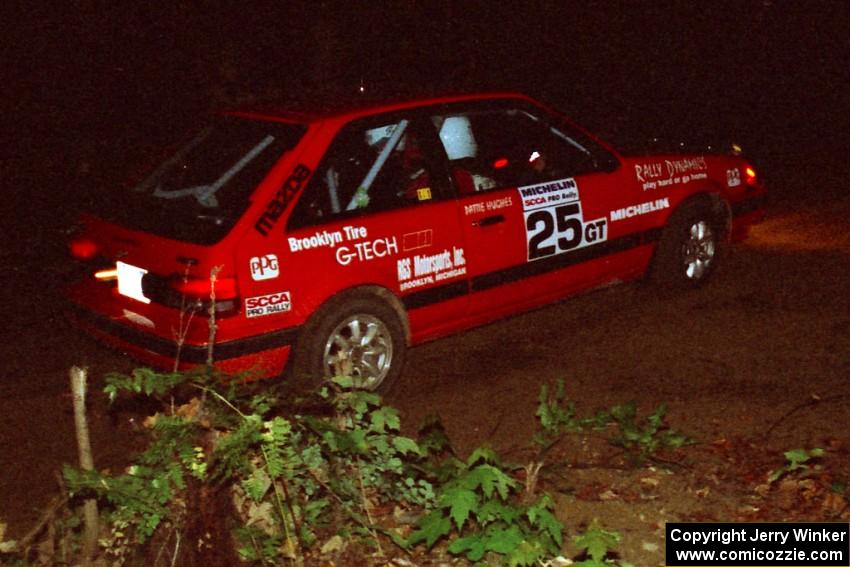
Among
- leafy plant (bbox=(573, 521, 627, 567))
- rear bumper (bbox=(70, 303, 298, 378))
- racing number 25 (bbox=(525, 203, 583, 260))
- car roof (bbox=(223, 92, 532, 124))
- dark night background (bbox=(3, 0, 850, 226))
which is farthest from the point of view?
dark night background (bbox=(3, 0, 850, 226))

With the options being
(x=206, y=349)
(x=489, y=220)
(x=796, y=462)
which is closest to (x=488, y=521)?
(x=796, y=462)

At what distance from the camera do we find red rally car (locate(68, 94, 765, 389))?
518 cm

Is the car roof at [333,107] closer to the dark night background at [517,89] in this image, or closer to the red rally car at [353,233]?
the red rally car at [353,233]

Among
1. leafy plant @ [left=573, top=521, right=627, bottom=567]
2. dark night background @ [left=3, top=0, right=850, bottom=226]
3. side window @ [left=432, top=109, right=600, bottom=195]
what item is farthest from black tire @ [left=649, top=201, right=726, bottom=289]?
leafy plant @ [left=573, top=521, right=627, bottom=567]

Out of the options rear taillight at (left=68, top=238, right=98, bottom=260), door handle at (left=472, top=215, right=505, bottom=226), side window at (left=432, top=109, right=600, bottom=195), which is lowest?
door handle at (left=472, top=215, right=505, bottom=226)

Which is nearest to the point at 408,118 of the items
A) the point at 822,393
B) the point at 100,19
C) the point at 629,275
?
the point at 629,275

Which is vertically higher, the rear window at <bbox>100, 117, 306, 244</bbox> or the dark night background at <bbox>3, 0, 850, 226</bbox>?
the dark night background at <bbox>3, 0, 850, 226</bbox>

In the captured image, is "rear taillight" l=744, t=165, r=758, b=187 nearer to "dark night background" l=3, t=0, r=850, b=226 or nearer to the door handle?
"dark night background" l=3, t=0, r=850, b=226

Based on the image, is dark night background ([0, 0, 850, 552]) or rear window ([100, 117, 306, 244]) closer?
rear window ([100, 117, 306, 244])

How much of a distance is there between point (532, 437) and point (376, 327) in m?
1.04

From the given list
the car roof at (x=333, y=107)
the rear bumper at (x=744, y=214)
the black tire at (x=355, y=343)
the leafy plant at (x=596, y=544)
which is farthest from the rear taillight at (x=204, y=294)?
the rear bumper at (x=744, y=214)

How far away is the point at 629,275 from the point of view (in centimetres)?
709

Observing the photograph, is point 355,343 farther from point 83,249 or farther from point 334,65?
point 334,65

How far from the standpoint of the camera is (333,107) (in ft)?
19.0
